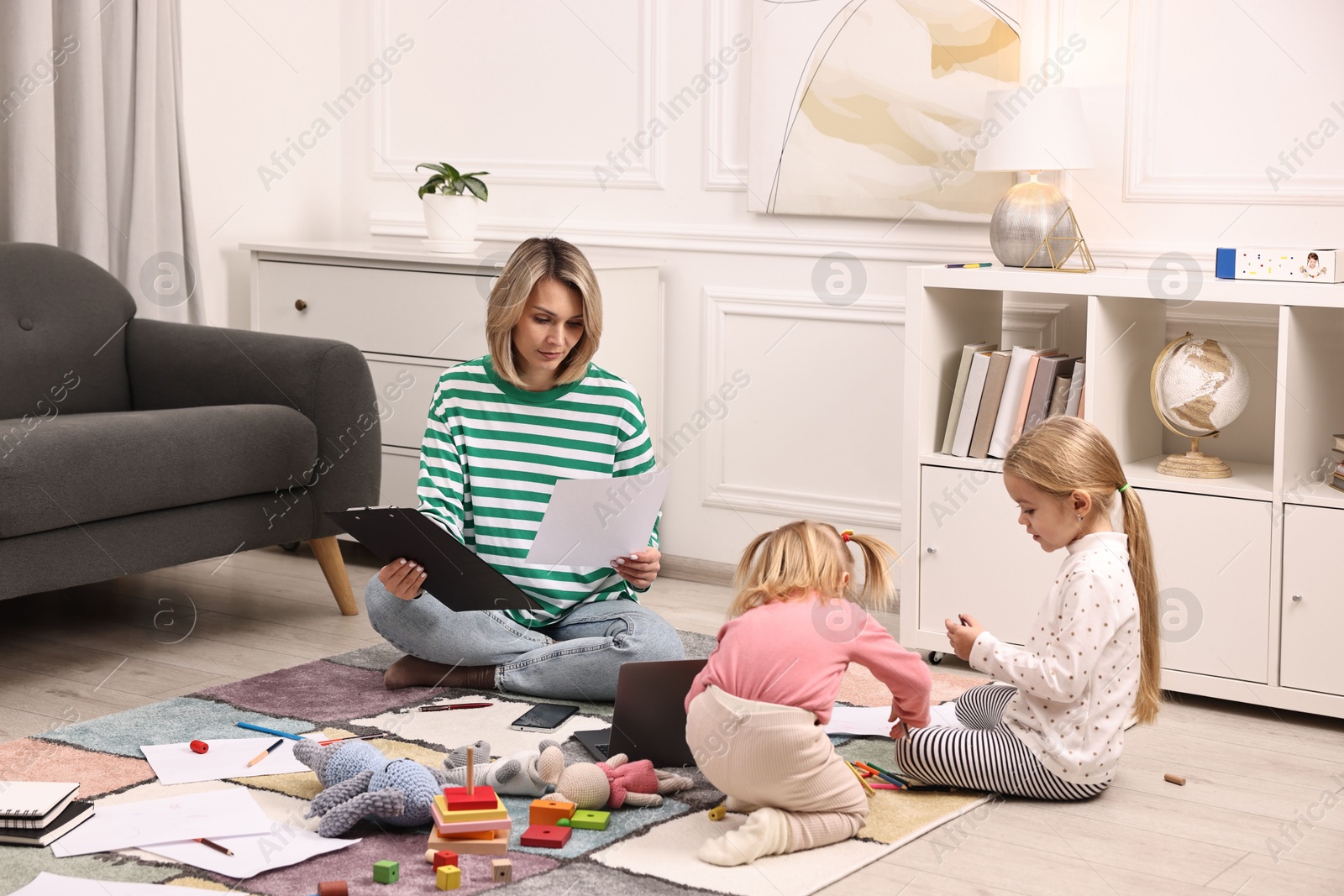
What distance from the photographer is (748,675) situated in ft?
5.86

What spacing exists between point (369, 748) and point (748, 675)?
0.55 m

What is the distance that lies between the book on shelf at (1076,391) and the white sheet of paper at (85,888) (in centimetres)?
180

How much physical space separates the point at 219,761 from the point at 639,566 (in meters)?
0.72

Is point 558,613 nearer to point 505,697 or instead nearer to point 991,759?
point 505,697

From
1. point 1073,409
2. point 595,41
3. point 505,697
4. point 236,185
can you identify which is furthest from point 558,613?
point 236,185

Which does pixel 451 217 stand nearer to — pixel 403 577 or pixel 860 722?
pixel 403 577

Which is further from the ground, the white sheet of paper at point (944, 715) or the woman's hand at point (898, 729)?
Result: the woman's hand at point (898, 729)

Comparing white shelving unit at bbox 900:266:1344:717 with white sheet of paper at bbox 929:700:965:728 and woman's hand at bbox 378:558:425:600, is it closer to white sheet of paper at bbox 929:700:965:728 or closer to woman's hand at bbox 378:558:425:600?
white sheet of paper at bbox 929:700:965:728

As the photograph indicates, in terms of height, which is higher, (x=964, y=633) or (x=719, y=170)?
(x=719, y=170)

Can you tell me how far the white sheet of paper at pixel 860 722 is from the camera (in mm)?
2258

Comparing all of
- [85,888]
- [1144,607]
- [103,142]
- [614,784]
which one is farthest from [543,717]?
[103,142]

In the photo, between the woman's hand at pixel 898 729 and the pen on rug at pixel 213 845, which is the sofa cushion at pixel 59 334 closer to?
the pen on rug at pixel 213 845

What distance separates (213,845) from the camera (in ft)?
5.71

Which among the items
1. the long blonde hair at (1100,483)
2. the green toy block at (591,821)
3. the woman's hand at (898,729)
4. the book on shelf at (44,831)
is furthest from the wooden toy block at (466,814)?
the long blonde hair at (1100,483)
